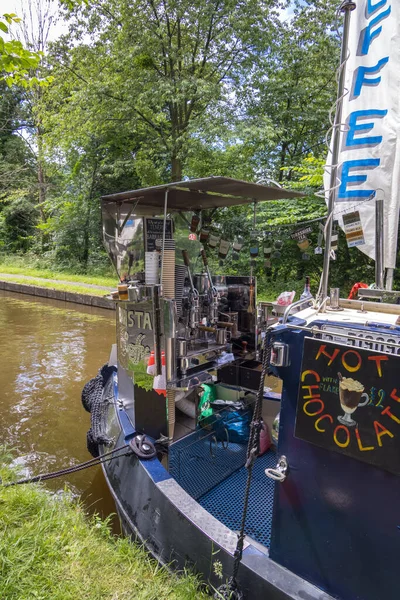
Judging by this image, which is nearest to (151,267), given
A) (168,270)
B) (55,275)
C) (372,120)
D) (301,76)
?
(168,270)

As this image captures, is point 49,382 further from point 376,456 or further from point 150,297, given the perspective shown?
point 376,456

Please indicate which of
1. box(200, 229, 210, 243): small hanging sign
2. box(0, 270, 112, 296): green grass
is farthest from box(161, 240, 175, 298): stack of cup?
box(0, 270, 112, 296): green grass

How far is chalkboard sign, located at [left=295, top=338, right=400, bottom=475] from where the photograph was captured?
1376mm

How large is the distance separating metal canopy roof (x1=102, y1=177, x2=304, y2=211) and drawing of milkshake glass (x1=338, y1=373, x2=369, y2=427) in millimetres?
1583

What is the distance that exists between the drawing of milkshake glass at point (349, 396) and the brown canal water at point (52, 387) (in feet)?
8.93

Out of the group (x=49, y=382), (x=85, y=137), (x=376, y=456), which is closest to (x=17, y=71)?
(x=376, y=456)

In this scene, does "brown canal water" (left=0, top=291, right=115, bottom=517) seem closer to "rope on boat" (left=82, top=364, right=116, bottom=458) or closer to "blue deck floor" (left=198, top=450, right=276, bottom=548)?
"rope on boat" (left=82, top=364, right=116, bottom=458)

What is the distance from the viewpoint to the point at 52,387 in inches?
232

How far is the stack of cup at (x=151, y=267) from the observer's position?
9.71ft

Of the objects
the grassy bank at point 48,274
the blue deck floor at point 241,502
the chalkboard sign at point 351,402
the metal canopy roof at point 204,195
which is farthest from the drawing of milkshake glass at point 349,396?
the grassy bank at point 48,274

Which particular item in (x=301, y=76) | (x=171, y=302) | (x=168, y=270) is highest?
(x=301, y=76)

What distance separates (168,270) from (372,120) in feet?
6.54

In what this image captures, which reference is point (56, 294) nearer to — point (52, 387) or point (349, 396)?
point (52, 387)

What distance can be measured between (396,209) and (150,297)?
2081mm
